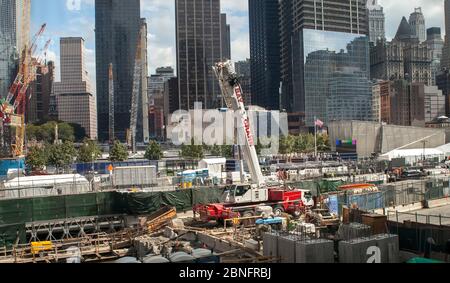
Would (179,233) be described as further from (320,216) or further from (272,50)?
(272,50)

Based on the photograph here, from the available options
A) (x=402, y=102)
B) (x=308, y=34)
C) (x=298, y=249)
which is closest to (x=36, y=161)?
(x=298, y=249)

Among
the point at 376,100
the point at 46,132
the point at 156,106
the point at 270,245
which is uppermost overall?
the point at 156,106

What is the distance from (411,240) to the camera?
9883mm

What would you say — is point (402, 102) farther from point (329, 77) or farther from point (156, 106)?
point (156, 106)

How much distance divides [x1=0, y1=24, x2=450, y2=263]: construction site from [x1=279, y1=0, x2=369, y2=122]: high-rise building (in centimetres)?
7018

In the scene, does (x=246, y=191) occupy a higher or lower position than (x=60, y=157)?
lower

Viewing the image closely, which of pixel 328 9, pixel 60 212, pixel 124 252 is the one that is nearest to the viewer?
pixel 124 252

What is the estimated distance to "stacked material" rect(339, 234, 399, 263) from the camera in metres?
7.65

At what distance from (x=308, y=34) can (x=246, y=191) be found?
8119 centimetres

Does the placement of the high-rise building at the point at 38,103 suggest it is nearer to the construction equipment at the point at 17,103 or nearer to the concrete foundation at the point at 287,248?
the construction equipment at the point at 17,103

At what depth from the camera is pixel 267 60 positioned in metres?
110
